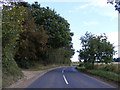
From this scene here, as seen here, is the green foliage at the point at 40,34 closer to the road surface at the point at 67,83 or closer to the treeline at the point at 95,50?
the treeline at the point at 95,50

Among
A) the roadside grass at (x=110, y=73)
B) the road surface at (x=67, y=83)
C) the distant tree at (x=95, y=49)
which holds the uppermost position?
the distant tree at (x=95, y=49)

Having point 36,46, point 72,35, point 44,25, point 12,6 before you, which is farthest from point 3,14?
point 72,35

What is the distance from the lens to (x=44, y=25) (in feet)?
164

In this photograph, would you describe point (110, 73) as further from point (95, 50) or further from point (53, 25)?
point (53, 25)

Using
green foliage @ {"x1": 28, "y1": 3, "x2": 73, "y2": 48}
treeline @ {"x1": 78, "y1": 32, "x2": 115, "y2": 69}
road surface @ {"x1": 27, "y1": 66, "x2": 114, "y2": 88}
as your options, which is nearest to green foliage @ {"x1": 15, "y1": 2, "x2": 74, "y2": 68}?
green foliage @ {"x1": 28, "y1": 3, "x2": 73, "y2": 48}

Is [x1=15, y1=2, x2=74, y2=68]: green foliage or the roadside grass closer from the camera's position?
the roadside grass

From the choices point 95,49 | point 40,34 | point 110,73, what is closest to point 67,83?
point 110,73

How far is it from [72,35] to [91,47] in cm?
1843

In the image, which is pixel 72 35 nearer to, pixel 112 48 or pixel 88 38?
pixel 88 38

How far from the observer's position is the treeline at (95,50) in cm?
3675

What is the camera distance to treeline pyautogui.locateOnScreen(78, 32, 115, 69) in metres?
36.8

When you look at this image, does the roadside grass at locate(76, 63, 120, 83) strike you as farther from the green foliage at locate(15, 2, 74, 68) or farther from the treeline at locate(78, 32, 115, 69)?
the green foliage at locate(15, 2, 74, 68)

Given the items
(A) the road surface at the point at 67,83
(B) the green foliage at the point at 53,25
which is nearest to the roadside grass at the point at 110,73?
(A) the road surface at the point at 67,83

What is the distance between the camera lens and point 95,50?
3706 cm
